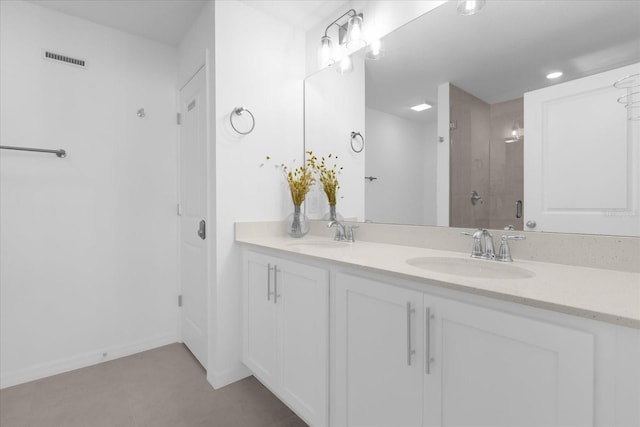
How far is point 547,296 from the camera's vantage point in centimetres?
70

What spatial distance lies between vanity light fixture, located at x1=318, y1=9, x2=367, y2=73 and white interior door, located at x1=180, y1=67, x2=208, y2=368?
83cm

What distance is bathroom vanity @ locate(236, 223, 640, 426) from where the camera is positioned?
625 millimetres

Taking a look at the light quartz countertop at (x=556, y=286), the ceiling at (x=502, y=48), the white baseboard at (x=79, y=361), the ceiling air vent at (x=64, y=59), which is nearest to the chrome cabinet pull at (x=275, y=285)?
the light quartz countertop at (x=556, y=286)

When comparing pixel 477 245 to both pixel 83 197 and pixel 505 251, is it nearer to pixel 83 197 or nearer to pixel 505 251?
pixel 505 251

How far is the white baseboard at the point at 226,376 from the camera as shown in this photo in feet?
5.99

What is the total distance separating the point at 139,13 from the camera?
6.64 ft

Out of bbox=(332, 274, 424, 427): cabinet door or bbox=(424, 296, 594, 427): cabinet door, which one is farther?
bbox=(332, 274, 424, 427): cabinet door

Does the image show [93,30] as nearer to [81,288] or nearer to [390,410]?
[81,288]

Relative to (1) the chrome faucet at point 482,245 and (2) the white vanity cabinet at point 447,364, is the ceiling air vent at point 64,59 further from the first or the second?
(1) the chrome faucet at point 482,245

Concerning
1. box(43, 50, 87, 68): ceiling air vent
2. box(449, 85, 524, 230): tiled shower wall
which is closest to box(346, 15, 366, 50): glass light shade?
box(449, 85, 524, 230): tiled shower wall

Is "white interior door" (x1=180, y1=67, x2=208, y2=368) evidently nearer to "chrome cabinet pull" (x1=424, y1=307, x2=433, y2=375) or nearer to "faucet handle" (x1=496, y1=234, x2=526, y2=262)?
"chrome cabinet pull" (x1=424, y1=307, x2=433, y2=375)

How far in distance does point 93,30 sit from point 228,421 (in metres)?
2.71

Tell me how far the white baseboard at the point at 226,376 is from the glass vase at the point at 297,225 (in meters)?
0.92

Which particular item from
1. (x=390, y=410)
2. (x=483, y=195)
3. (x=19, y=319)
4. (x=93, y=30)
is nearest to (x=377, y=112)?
(x=483, y=195)
